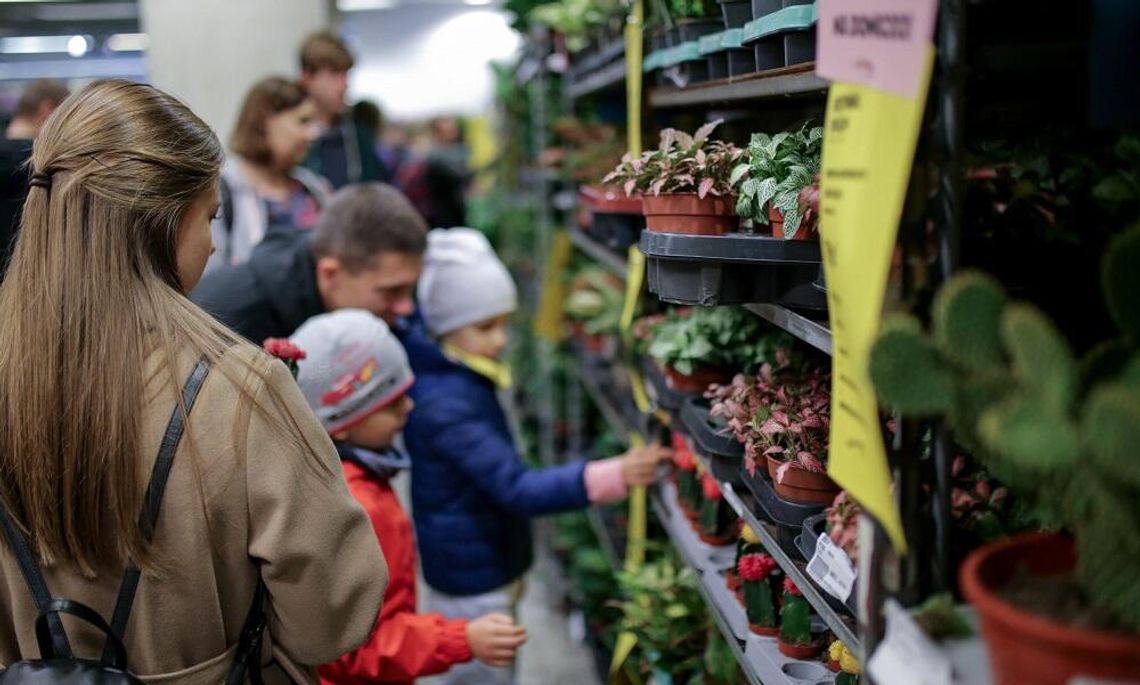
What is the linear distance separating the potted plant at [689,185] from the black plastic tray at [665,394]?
1.87ft

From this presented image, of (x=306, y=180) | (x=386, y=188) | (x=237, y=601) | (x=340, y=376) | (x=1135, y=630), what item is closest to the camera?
(x=1135, y=630)

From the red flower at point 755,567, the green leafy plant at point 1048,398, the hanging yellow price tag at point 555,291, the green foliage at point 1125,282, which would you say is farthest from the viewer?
the hanging yellow price tag at point 555,291

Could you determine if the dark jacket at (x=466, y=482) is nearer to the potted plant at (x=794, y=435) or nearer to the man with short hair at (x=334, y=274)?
the man with short hair at (x=334, y=274)

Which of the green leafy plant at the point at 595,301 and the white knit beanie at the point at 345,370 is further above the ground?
Result: the white knit beanie at the point at 345,370

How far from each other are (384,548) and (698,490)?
0.73 metres

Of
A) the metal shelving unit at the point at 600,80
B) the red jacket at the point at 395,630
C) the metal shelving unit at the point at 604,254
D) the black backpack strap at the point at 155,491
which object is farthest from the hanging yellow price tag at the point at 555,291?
the black backpack strap at the point at 155,491

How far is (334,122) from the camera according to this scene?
4.94 meters

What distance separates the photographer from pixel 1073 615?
83 centimetres

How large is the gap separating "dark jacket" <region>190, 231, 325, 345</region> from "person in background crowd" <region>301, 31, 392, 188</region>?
1.78m

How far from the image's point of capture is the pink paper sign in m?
0.92

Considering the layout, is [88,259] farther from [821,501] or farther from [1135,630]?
[1135,630]

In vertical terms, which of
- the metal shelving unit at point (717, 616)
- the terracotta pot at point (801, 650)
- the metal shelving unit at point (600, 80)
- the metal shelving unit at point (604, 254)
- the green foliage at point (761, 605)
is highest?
the metal shelving unit at point (600, 80)

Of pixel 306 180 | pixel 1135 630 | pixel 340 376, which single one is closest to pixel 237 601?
pixel 340 376

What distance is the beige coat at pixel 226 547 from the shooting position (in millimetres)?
1423
